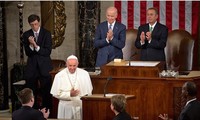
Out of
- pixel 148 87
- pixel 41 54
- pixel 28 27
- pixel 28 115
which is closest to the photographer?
pixel 28 115

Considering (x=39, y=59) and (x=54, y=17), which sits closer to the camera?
(x=39, y=59)

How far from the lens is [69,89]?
10.4 metres

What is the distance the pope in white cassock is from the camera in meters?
10.3

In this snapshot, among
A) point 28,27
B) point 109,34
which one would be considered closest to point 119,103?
point 109,34

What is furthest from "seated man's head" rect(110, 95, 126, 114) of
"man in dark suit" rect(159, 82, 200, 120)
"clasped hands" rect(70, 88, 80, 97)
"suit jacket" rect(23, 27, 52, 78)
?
"suit jacket" rect(23, 27, 52, 78)

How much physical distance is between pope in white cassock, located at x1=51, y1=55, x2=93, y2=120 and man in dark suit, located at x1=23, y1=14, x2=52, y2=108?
3.39ft

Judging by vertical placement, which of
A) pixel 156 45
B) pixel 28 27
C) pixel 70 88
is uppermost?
pixel 28 27

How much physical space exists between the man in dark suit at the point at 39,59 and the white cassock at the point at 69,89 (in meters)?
1.04

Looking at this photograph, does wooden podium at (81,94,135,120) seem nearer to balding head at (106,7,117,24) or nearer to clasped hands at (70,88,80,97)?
clasped hands at (70,88,80,97)

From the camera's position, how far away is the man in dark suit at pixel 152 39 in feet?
36.6

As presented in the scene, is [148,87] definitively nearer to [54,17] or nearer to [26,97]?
[26,97]

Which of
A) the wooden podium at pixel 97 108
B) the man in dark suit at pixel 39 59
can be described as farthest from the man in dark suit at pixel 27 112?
the man in dark suit at pixel 39 59

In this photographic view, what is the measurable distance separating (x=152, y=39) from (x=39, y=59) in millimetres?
2248

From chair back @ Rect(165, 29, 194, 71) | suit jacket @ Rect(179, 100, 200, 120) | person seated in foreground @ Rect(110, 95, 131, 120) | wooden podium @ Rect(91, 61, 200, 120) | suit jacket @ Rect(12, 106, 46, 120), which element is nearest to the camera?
suit jacket @ Rect(12, 106, 46, 120)
